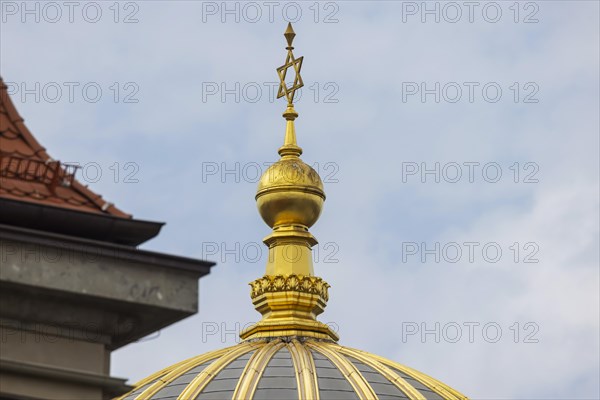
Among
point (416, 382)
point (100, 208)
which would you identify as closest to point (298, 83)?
point (416, 382)

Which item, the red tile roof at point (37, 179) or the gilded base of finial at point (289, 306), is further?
the gilded base of finial at point (289, 306)

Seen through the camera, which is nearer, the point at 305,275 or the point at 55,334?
the point at 55,334

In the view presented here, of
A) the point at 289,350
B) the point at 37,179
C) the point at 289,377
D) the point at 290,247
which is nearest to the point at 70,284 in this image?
the point at 37,179

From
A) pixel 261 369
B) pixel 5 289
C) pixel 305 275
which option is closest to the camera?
pixel 5 289

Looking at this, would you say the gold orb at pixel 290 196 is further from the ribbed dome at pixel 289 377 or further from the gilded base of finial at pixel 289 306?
the ribbed dome at pixel 289 377

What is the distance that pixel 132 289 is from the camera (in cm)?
2878

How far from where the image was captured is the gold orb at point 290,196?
2554 inches

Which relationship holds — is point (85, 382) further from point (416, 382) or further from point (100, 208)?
point (416, 382)

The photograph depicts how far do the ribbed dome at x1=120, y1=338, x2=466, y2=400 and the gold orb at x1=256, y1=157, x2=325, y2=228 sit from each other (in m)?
4.22

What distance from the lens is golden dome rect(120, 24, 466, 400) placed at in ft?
191

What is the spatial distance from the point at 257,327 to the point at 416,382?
3982mm

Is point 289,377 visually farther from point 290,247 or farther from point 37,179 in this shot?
point 37,179

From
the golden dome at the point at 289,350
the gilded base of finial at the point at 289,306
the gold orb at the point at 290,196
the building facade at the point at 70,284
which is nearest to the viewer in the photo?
the building facade at the point at 70,284

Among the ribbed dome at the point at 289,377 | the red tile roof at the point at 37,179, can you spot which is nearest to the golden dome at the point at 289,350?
the ribbed dome at the point at 289,377
